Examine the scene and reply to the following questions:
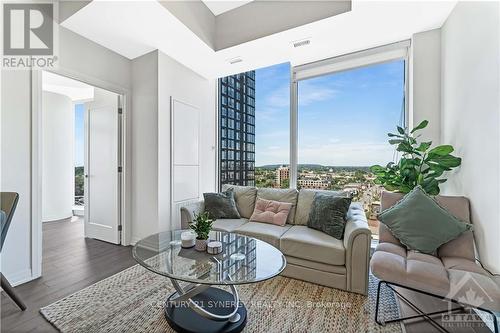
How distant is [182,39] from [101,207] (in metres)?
2.72

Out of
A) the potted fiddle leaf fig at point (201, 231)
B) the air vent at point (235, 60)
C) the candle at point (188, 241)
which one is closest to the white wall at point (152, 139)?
the air vent at point (235, 60)

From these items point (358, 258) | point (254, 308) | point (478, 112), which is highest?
point (478, 112)

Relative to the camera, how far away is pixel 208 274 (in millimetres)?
1529

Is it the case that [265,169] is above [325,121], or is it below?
below

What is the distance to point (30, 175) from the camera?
2.38 metres

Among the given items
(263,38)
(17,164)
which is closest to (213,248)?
(17,164)

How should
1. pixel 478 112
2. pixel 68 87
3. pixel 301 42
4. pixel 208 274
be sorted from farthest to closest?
pixel 68 87, pixel 301 42, pixel 478 112, pixel 208 274

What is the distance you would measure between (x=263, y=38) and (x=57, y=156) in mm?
4934

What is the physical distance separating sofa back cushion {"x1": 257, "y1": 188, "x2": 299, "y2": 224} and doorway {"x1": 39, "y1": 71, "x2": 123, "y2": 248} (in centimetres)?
209

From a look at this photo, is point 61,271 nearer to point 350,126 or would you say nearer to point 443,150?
point 350,126

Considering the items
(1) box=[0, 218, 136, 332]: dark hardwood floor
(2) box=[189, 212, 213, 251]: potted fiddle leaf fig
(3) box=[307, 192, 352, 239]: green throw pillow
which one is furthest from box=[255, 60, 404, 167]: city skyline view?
(1) box=[0, 218, 136, 332]: dark hardwood floor

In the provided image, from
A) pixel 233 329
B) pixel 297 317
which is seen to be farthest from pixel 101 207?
pixel 297 317

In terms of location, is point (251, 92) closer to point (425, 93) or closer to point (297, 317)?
point (425, 93)

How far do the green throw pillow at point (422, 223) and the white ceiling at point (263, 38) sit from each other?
1867 mm
